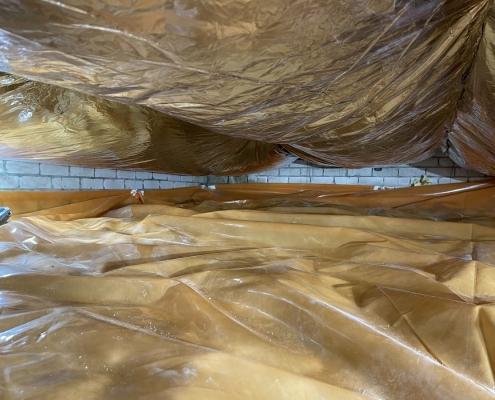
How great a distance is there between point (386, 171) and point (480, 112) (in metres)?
2.59

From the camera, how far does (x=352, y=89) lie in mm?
1221

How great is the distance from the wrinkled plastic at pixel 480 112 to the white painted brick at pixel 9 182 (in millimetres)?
2731

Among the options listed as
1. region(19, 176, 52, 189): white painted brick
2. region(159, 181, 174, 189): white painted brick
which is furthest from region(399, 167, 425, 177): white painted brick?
region(19, 176, 52, 189): white painted brick

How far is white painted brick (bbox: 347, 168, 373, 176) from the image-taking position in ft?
13.8

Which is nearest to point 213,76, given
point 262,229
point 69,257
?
point 262,229

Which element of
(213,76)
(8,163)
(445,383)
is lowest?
(445,383)

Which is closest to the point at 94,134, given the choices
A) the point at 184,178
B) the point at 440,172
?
the point at 184,178

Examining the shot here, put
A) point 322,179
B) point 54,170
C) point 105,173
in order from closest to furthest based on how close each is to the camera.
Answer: point 54,170
point 105,173
point 322,179

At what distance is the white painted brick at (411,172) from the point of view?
13.3 ft

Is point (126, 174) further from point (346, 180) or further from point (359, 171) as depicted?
point (359, 171)

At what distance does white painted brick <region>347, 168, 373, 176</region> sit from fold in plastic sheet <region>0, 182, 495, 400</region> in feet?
8.69

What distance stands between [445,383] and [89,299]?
84 cm

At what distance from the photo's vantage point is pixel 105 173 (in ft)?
10.8

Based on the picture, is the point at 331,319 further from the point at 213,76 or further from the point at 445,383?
the point at 213,76
